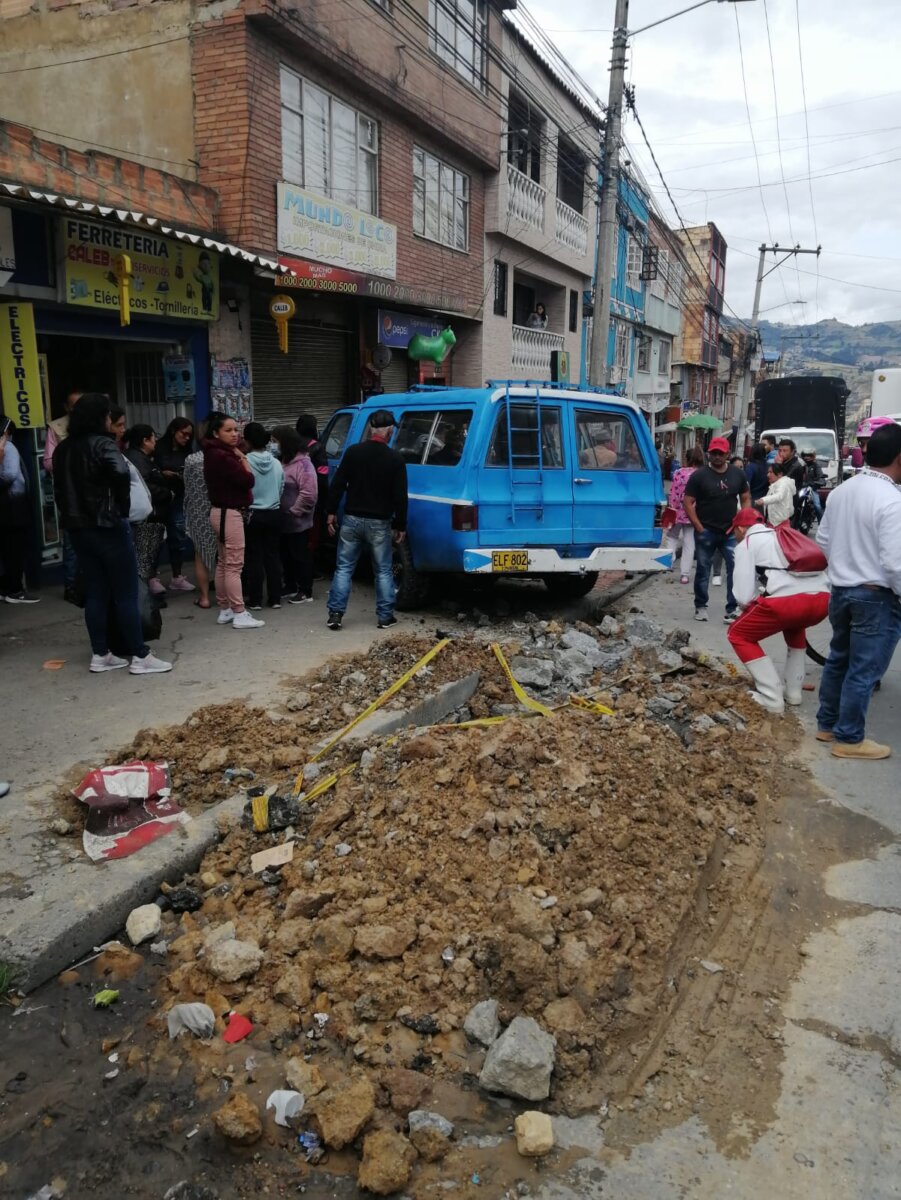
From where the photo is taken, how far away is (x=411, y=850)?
3721mm

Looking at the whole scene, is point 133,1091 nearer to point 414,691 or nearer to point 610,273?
point 414,691

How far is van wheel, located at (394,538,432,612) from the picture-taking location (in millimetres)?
8273

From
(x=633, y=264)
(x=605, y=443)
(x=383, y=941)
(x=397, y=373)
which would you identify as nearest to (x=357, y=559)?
(x=605, y=443)

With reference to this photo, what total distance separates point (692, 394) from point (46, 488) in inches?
1728

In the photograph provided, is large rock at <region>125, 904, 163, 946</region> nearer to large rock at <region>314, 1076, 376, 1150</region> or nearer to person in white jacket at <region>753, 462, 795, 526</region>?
large rock at <region>314, 1076, 376, 1150</region>

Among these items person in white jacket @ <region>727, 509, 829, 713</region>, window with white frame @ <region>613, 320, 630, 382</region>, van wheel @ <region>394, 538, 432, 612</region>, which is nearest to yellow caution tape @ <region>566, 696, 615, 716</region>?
person in white jacket @ <region>727, 509, 829, 713</region>

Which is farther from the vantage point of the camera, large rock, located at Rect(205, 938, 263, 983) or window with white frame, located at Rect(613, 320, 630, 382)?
window with white frame, located at Rect(613, 320, 630, 382)

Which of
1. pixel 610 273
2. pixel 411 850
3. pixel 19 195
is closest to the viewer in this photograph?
pixel 411 850

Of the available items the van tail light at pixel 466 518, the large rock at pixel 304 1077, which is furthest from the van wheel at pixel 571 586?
the large rock at pixel 304 1077

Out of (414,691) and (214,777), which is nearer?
(214,777)

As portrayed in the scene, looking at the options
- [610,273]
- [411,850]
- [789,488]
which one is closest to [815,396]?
[610,273]

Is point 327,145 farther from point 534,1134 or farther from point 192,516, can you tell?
point 534,1134

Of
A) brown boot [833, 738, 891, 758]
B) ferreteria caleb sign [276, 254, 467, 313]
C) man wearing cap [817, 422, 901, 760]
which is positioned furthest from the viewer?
ferreteria caleb sign [276, 254, 467, 313]

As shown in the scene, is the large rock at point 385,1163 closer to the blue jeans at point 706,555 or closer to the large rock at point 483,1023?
the large rock at point 483,1023
